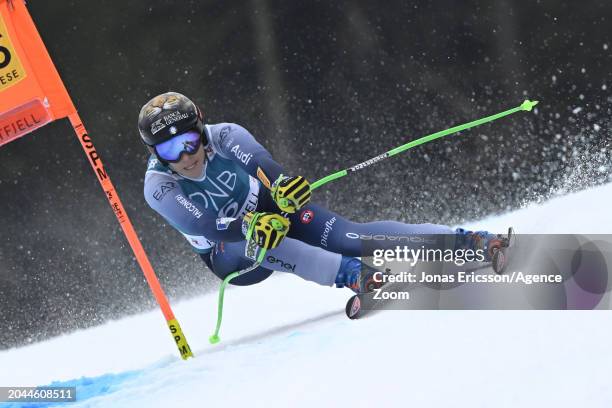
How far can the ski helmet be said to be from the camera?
3.94 meters

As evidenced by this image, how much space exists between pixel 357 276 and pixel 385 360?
99cm

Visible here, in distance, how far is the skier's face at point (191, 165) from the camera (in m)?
4.04

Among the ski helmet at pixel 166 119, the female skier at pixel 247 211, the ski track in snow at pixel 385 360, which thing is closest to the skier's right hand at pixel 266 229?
the female skier at pixel 247 211

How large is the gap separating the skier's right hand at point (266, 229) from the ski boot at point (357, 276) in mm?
376

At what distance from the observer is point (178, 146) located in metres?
3.98

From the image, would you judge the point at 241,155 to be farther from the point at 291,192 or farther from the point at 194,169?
the point at 291,192

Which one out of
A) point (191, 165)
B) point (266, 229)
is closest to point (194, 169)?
point (191, 165)

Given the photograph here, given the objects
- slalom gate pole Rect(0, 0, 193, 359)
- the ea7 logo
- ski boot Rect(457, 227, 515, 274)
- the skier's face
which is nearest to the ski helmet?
the ea7 logo

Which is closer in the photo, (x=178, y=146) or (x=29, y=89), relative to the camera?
(x=178, y=146)

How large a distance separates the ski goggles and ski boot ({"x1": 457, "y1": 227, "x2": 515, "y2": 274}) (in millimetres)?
1401

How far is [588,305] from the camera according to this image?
301 cm

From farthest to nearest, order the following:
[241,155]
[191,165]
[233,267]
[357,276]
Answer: [233,267], [241,155], [191,165], [357,276]

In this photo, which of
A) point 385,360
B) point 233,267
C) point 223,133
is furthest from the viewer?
point 233,267

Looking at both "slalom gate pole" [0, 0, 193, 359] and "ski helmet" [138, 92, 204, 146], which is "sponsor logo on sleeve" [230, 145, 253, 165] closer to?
"ski helmet" [138, 92, 204, 146]
